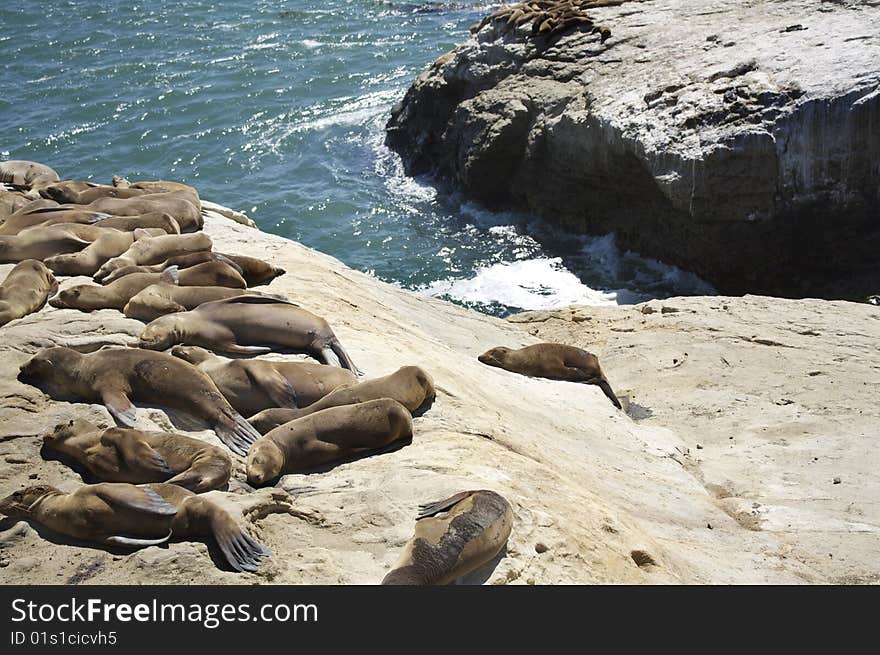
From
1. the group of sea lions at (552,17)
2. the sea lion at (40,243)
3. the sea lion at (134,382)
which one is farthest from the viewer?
the group of sea lions at (552,17)

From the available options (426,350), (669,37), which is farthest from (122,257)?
(669,37)

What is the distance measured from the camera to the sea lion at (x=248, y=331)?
19.5 feet

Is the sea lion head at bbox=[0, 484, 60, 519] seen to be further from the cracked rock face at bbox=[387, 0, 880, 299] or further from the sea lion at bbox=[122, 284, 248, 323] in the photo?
the cracked rock face at bbox=[387, 0, 880, 299]

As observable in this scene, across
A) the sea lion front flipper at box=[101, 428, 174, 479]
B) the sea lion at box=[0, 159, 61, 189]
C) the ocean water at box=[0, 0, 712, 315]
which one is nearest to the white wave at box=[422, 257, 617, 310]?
the ocean water at box=[0, 0, 712, 315]

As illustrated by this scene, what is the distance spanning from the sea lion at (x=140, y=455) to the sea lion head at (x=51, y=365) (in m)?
0.52

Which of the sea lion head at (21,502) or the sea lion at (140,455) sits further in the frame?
the sea lion at (140,455)

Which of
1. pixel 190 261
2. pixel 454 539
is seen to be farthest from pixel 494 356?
pixel 454 539

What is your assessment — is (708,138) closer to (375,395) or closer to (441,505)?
(375,395)

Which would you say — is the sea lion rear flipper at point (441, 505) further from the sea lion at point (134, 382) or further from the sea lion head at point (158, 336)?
the sea lion head at point (158, 336)

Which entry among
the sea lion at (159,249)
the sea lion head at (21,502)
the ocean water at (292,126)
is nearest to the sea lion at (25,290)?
the sea lion at (159,249)
